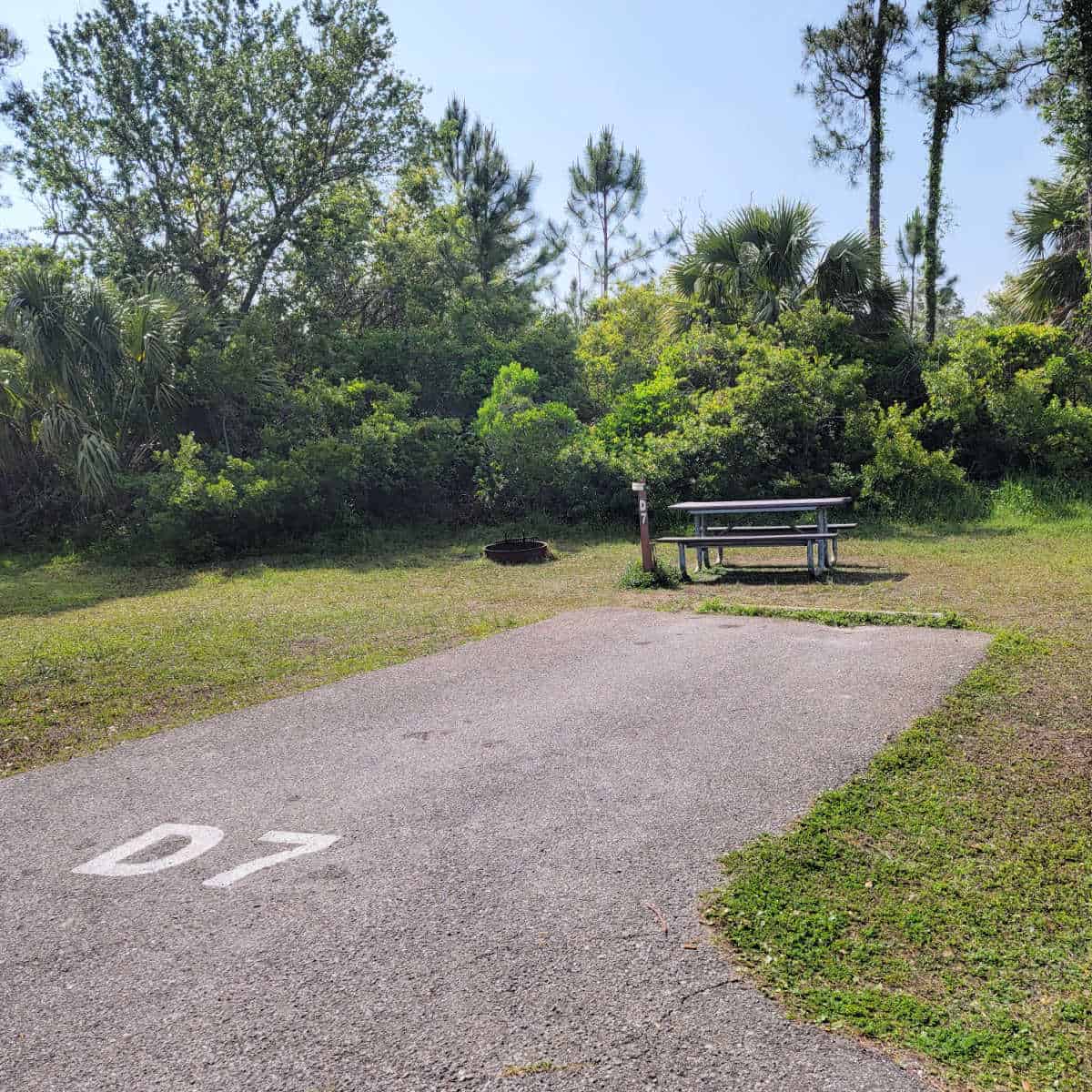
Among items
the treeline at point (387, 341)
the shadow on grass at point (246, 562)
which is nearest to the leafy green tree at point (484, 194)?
the treeline at point (387, 341)

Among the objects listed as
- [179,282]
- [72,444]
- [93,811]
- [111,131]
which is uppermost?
[111,131]

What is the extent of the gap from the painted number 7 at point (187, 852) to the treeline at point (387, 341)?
9.15m

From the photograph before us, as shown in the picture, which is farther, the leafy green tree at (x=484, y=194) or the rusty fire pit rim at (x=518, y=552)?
the leafy green tree at (x=484, y=194)

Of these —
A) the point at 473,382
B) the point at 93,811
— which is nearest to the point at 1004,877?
the point at 93,811

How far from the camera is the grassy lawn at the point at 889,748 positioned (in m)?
2.00

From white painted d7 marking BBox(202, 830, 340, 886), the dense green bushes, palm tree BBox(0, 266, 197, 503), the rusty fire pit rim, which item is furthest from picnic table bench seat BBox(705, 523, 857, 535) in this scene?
palm tree BBox(0, 266, 197, 503)

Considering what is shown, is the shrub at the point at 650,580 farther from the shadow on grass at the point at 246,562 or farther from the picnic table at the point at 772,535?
the shadow on grass at the point at 246,562

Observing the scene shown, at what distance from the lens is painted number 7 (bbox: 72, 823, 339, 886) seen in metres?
2.76

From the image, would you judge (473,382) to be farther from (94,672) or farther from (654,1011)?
(654,1011)

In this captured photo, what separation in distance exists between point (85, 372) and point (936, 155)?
47.6 feet

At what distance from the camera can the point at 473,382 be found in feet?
52.2

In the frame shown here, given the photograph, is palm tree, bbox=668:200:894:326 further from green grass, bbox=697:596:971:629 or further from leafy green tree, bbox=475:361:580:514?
green grass, bbox=697:596:971:629

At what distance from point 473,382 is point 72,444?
21.4 feet

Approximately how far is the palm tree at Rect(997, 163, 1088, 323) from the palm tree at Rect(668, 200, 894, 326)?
2.24 metres
